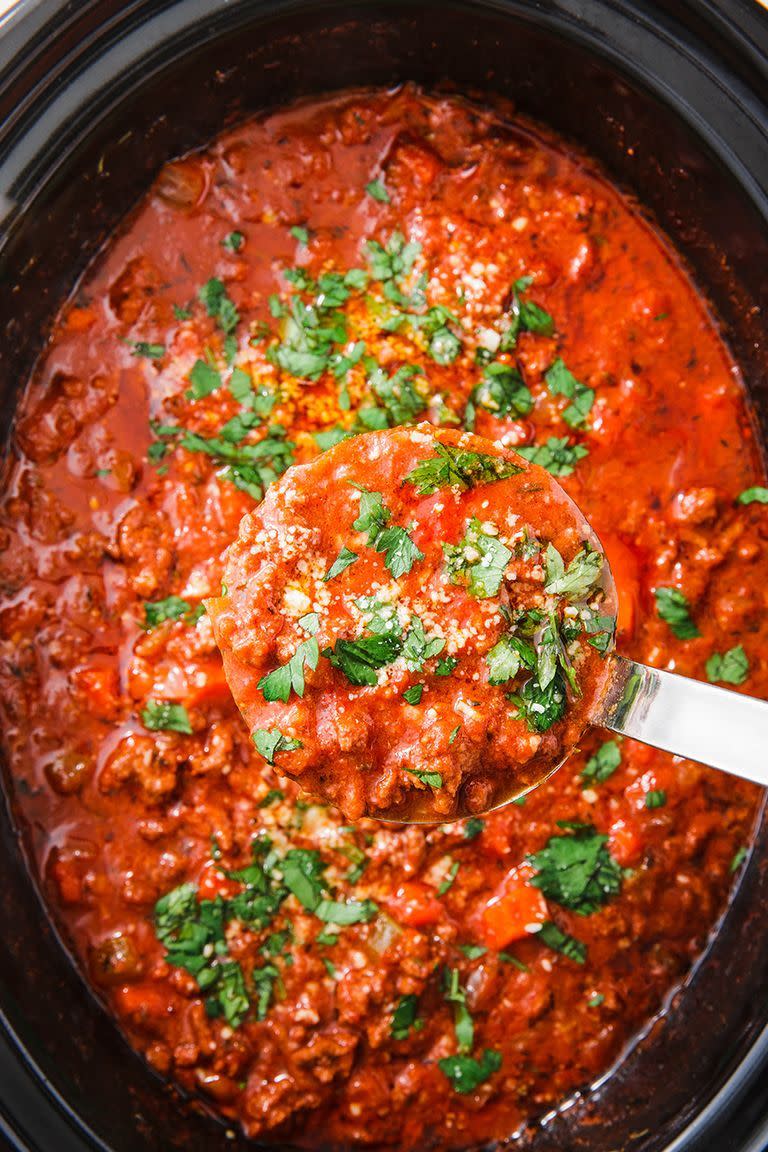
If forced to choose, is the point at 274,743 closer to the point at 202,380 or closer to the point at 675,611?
the point at 202,380

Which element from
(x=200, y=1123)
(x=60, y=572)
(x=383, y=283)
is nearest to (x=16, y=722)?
(x=60, y=572)

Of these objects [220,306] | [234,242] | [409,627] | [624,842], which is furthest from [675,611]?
[234,242]

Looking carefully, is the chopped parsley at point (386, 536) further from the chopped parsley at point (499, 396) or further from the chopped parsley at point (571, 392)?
the chopped parsley at point (571, 392)

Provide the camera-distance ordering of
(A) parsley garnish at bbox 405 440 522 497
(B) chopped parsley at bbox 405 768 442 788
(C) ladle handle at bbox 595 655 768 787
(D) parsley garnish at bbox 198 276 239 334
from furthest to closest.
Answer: (D) parsley garnish at bbox 198 276 239 334, (A) parsley garnish at bbox 405 440 522 497, (B) chopped parsley at bbox 405 768 442 788, (C) ladle handle at bbox 595 655 768 787

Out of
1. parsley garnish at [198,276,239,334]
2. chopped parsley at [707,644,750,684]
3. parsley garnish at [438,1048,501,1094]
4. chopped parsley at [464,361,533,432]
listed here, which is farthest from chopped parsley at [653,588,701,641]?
parsley garnish at [198,276,239,334]

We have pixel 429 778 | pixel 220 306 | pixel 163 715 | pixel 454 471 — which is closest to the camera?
pixel 429 778

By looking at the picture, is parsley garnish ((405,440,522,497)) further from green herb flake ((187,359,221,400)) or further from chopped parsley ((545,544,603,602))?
green herb flake ((187,359,221,400))
